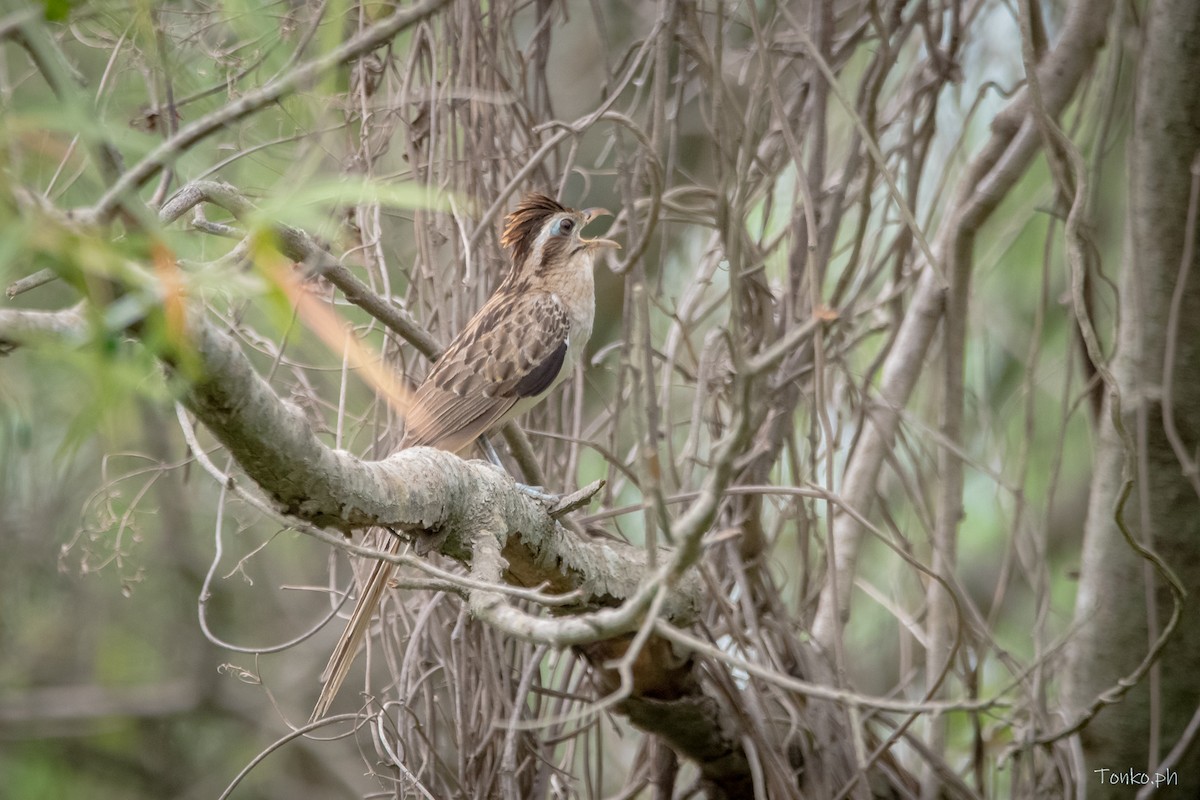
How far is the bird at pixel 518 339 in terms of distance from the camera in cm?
375

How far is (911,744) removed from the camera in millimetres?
3840

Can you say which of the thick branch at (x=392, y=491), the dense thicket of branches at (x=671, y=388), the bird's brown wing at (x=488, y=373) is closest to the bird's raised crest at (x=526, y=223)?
the dense thicket of branches at (x=671, y=388)

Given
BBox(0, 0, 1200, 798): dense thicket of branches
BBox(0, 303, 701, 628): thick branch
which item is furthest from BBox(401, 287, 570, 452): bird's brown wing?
BBox(0, 303, 701, 628): thick branch

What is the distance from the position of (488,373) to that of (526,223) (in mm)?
701

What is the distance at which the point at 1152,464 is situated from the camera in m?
4.05

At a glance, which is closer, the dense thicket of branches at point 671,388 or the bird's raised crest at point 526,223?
the dense thicket of branches at point 671,388

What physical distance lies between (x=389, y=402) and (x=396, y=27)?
8.28 feet

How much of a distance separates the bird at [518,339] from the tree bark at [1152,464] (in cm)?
195

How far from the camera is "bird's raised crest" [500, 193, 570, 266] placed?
409 cm

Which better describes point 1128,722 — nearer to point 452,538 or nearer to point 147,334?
point 452,538

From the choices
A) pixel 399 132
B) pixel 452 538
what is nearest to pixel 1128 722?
pixel 452 538

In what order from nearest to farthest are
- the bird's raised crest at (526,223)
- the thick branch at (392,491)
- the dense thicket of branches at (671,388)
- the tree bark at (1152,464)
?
1. the thick branch at (392,491)
2. the dense thicket of branches at (671,388)
3. the tree bark at (1152,464)
4. the bird's raised crest at (526,223)

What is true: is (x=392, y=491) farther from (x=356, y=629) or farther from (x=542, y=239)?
(x=542, y=239)

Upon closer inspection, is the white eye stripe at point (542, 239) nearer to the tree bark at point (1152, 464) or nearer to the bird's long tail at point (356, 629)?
the bird's long tail at point (356, 629)
